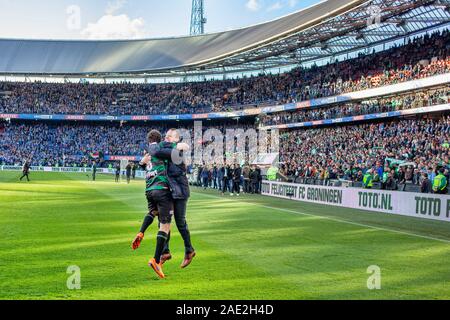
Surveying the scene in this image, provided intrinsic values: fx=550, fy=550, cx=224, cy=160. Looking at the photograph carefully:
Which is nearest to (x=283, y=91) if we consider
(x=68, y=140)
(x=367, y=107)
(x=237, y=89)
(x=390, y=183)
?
(x=237, y=89)

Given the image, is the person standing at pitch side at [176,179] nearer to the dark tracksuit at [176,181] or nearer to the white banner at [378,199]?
the dark tracksuit at [176,181]

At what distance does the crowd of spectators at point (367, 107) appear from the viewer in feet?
134

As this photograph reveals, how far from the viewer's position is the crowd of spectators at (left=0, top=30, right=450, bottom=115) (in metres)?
45.7

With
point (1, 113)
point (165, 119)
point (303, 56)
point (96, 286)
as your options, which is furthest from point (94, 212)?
point (1, 113)

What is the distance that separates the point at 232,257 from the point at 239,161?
38.2 meters

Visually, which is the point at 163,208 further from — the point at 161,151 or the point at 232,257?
the point at 232,257

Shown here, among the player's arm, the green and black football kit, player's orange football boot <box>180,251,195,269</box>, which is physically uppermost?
the player's arm

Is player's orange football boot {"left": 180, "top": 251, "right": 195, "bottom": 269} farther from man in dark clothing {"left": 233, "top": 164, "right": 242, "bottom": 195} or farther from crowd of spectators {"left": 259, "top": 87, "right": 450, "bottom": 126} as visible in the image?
crowd of spectators {"left": 259, "top": 87, "right": 450, "bottom": 126}

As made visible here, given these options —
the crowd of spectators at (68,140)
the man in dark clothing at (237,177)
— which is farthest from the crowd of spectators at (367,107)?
the man in dark clothing at (237,177)

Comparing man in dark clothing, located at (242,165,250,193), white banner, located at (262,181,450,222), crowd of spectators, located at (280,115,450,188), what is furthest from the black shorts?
man in dark clothing, located at (242,165,250,193)

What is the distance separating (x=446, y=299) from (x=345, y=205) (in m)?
18.8

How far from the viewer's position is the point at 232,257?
34.4ft

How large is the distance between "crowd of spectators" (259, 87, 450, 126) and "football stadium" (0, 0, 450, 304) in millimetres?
217

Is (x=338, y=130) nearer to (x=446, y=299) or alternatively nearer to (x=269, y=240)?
(x=269, y=240)
